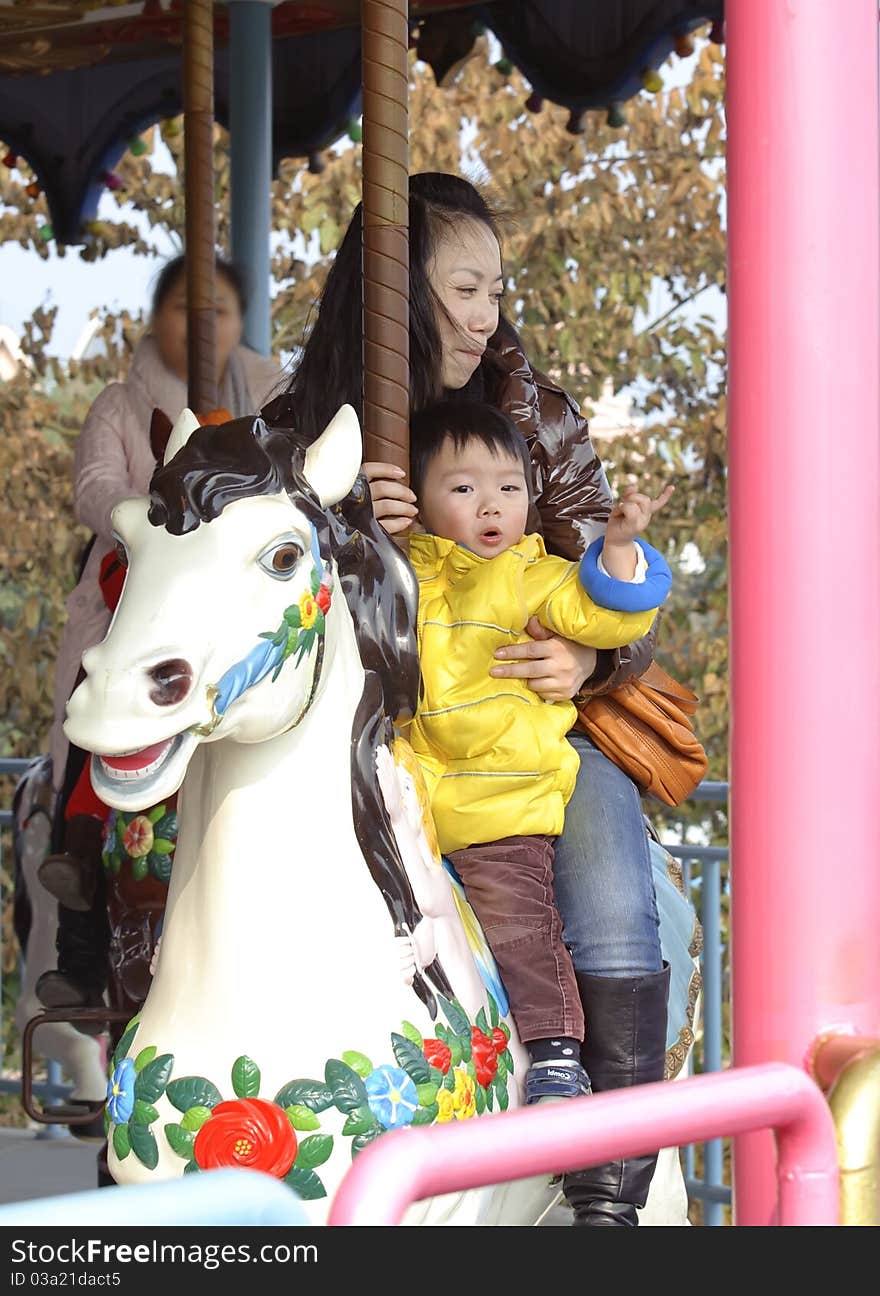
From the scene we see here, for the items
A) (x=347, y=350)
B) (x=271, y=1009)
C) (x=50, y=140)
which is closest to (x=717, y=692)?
(x=50, y=140)

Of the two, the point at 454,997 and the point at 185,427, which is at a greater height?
the point at 185,427

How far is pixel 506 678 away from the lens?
6.63 ft

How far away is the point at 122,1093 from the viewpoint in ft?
5.60

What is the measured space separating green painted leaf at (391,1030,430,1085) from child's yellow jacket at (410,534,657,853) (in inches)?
13.5

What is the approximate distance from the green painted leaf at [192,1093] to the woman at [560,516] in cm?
57

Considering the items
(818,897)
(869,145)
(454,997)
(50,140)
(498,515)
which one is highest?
(50,140)

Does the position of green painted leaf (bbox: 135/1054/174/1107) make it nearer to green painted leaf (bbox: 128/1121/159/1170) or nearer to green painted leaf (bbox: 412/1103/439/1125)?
green painted leaf (bbox: 128/1121/159/1170)

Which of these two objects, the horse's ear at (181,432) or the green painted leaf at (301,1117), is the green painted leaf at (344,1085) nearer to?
the green painted leaf at (301,1117)

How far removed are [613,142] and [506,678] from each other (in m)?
8.15

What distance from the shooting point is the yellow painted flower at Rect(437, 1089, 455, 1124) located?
1707 mm

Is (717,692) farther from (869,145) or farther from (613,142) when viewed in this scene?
(869,145)

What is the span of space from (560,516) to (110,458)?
1534mm

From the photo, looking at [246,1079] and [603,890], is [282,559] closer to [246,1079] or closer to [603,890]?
[246,1079]

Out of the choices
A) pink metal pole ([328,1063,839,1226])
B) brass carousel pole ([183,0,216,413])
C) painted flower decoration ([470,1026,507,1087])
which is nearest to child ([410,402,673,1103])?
painted flower decoration ([470,1026,507,1087])
